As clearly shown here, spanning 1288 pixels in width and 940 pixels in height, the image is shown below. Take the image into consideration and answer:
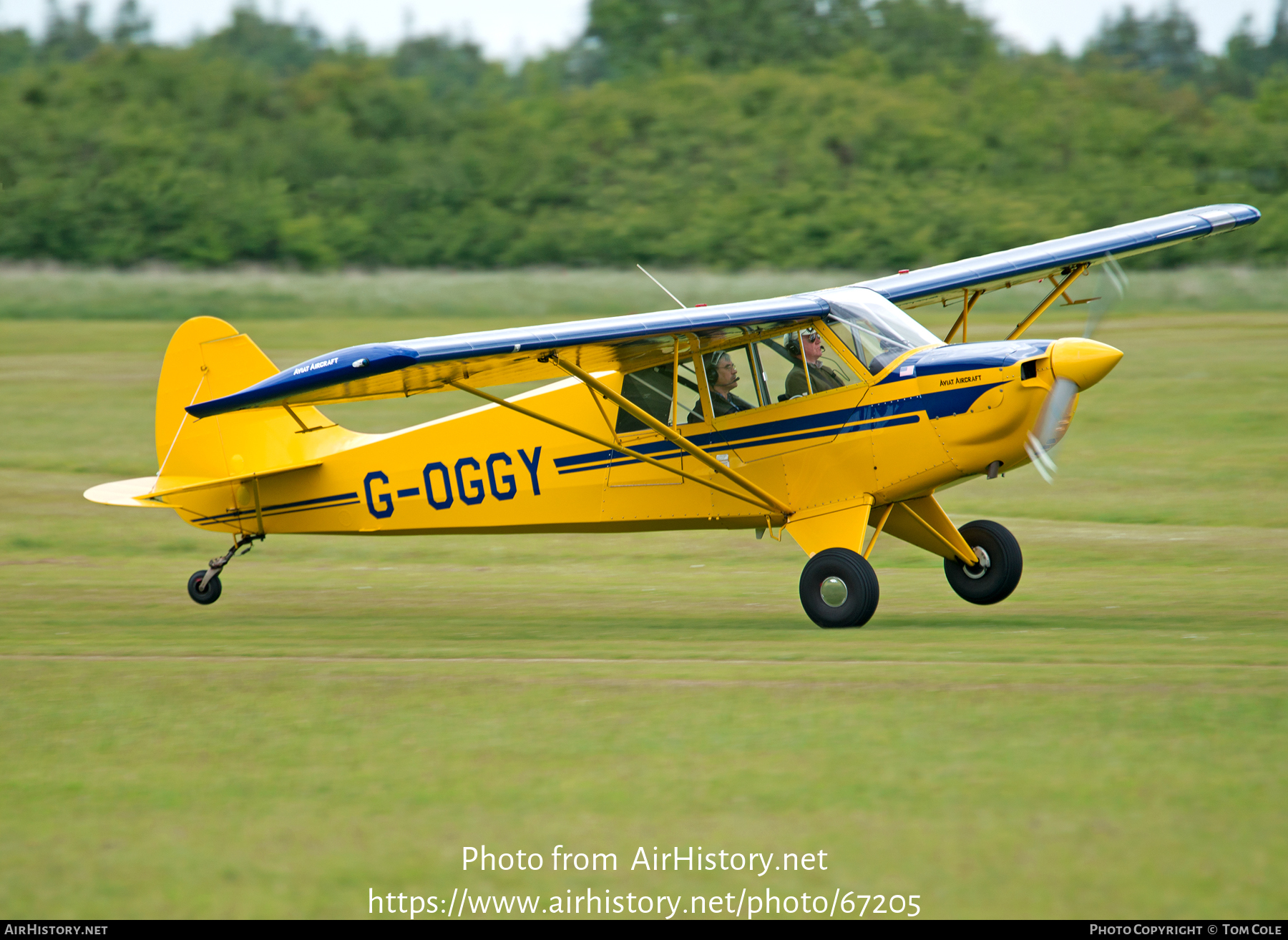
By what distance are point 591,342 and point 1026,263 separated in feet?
16.0

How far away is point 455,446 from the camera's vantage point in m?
12.7

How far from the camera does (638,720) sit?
310 inches

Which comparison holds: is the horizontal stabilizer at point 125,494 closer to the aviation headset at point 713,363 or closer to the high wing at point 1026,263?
the aviation headset at point 713,363

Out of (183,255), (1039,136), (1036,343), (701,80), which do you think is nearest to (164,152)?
(183,255)

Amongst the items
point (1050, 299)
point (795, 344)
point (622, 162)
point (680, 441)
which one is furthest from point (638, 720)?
point (622, 162)

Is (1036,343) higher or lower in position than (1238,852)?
higher

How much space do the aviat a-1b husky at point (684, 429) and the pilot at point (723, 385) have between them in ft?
0.06

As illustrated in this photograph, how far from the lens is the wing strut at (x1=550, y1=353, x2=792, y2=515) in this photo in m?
10.9

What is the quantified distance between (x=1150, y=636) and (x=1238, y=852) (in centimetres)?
488

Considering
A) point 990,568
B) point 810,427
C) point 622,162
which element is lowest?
point 990,568

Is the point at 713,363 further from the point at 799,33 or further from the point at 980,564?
the point at 799,33

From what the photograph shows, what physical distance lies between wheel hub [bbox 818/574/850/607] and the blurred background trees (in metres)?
35.4

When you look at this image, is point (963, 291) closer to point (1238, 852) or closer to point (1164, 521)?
point (1164, 521)

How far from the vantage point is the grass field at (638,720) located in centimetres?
554
